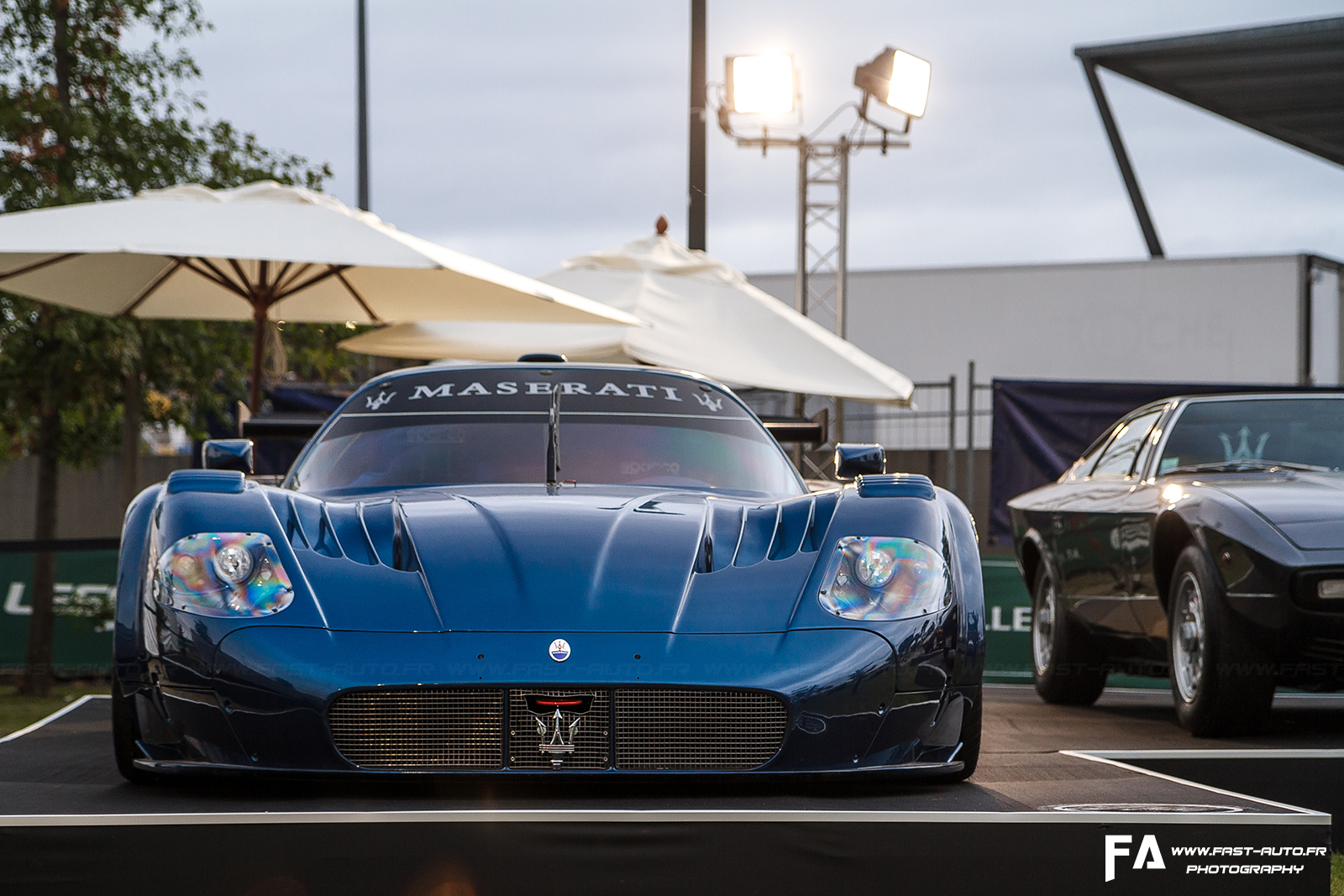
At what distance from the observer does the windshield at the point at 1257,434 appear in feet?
20.1

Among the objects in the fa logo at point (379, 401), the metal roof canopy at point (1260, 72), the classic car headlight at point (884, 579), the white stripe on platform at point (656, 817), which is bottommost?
the white stripe on platform at point (656, 817)

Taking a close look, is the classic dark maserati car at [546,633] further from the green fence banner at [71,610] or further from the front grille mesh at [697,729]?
the green fence banner at [71,610]

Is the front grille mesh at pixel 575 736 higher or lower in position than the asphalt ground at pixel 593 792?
higher

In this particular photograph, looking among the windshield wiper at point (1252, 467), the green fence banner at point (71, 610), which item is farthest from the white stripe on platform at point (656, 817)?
A: the green fence banner at point (71, 610)

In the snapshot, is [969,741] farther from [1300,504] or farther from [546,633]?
[1300,504]

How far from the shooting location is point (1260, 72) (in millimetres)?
20938

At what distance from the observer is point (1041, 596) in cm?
738

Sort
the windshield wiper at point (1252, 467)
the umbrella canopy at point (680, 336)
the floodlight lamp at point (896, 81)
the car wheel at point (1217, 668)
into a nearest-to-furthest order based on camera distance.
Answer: the car wheel at point (1217, 668)
the windshield wiper at point (1252, 467)
the umbrella canopy at point (680, 336)
the floodlight lamp at point (896, 81)

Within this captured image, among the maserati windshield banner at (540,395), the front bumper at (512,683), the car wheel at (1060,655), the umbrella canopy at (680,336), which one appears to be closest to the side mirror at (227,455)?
the maserati windshield banner at (540,395)

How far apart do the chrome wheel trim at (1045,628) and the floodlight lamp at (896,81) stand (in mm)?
8081

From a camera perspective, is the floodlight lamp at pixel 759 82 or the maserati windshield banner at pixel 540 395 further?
the floodlight lamp at pixel 759 82

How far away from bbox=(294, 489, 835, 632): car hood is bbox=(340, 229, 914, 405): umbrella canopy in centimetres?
666

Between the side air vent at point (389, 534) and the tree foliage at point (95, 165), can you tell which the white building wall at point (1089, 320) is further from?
the side air vent at point (389, 534)

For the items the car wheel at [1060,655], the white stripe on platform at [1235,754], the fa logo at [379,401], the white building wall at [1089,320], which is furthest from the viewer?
the white building wall at [1089,320]
